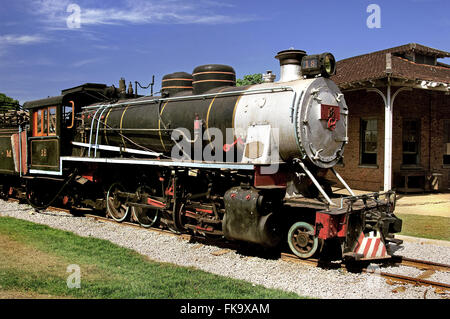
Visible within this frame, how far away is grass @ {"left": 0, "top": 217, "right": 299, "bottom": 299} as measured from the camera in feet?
16.7

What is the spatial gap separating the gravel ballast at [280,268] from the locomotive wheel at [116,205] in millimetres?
611

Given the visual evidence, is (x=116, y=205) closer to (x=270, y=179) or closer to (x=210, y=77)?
(x=210, y=77)

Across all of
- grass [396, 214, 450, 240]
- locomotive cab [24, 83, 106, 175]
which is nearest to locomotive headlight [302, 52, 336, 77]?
grass [396, 214, 450, 240]

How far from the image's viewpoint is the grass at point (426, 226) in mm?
9031

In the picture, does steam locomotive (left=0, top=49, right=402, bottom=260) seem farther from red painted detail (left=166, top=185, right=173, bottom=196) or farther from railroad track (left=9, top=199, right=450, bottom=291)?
railroad track (left=9, top=199, right=450, bottom=291)

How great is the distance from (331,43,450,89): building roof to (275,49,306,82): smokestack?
678cm

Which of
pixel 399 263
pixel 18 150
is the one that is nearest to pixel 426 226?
pixel 399 263

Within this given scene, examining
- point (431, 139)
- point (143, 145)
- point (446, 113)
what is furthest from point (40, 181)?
point (446, 113)

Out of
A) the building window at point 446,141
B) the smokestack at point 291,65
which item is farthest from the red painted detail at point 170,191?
the building window at point 446,141

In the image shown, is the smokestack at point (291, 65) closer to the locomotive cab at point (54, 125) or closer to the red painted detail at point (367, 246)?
the red painted detail at point (367, 246)

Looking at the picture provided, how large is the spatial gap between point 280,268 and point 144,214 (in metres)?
4.21

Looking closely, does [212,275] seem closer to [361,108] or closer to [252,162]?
[252,162]

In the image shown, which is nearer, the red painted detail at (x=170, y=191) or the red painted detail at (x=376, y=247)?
the red painted detail at (x=376, y=247)

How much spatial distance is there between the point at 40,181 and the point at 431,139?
47.5 ft
